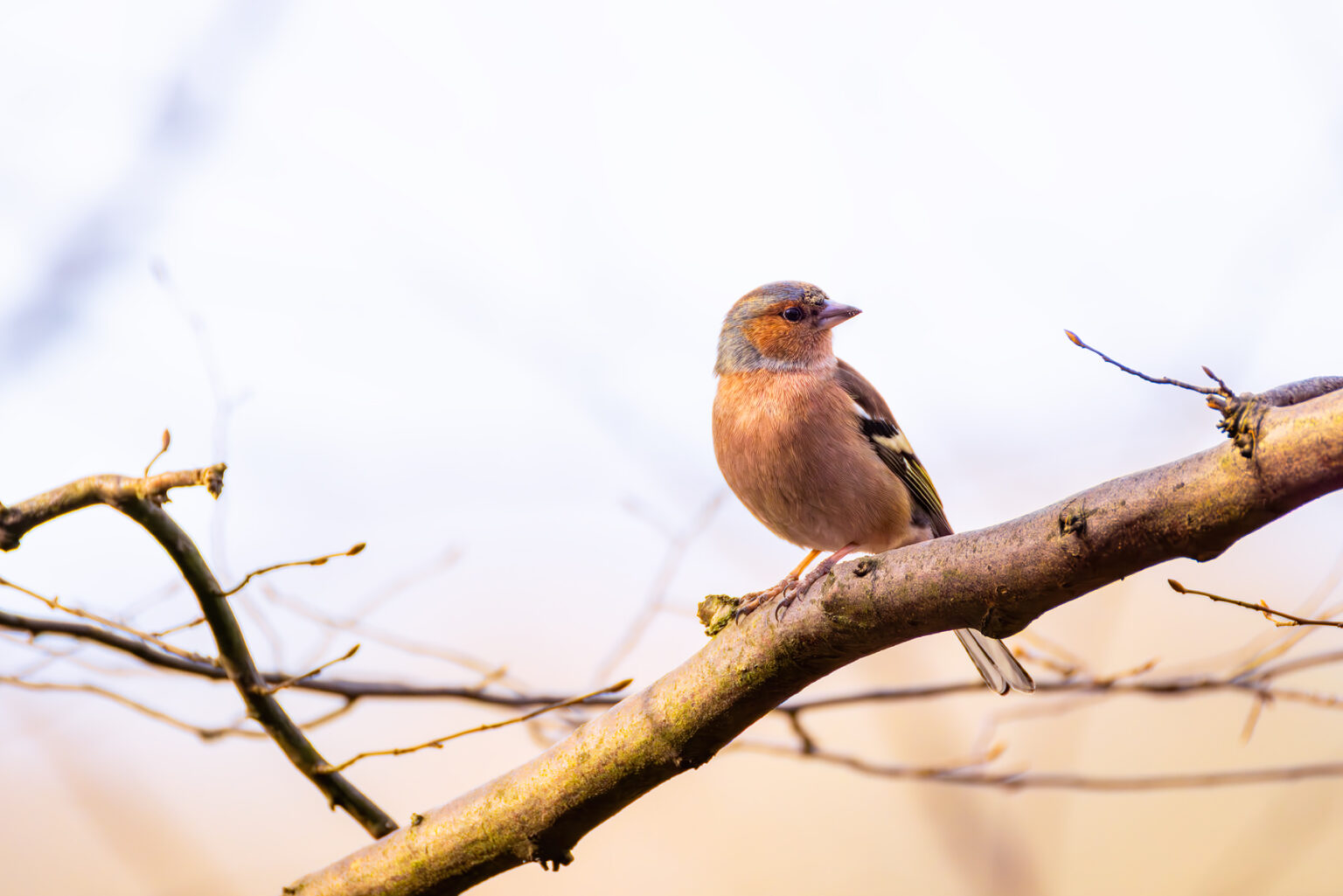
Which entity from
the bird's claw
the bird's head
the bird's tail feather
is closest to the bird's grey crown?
the bird's head

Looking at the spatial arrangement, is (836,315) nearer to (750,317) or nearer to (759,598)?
(750,317)

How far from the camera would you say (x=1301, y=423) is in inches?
62.2

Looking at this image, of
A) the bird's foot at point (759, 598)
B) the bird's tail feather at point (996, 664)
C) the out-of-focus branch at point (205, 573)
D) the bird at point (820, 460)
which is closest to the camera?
the out-of-focus branch at point (205, 573)

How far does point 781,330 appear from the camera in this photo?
4.95 meters

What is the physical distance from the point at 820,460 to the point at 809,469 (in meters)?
0.07

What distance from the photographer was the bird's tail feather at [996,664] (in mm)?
3658

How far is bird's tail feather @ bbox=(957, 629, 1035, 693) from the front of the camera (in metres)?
3.66

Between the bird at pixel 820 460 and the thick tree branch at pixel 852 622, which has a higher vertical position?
the bird at pixel 820 460

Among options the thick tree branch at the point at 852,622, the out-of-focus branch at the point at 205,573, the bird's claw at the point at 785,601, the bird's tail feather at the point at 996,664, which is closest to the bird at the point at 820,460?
the bird's tail feather at the point at 996,664

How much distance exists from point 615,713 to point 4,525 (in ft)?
Answer: 5.58

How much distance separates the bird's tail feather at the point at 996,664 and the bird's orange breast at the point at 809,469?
0.59m

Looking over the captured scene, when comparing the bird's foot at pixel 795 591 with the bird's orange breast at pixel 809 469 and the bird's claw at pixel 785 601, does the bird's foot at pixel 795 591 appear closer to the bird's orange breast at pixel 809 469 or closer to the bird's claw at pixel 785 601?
the bird's claw at pixel 785 601

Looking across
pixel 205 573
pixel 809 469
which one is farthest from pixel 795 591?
pixel 205 573

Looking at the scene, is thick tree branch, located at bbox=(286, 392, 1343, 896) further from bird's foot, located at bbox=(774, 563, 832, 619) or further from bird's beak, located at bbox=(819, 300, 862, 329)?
bird's beak, located at bbox=(819, 300, 862, 329)
